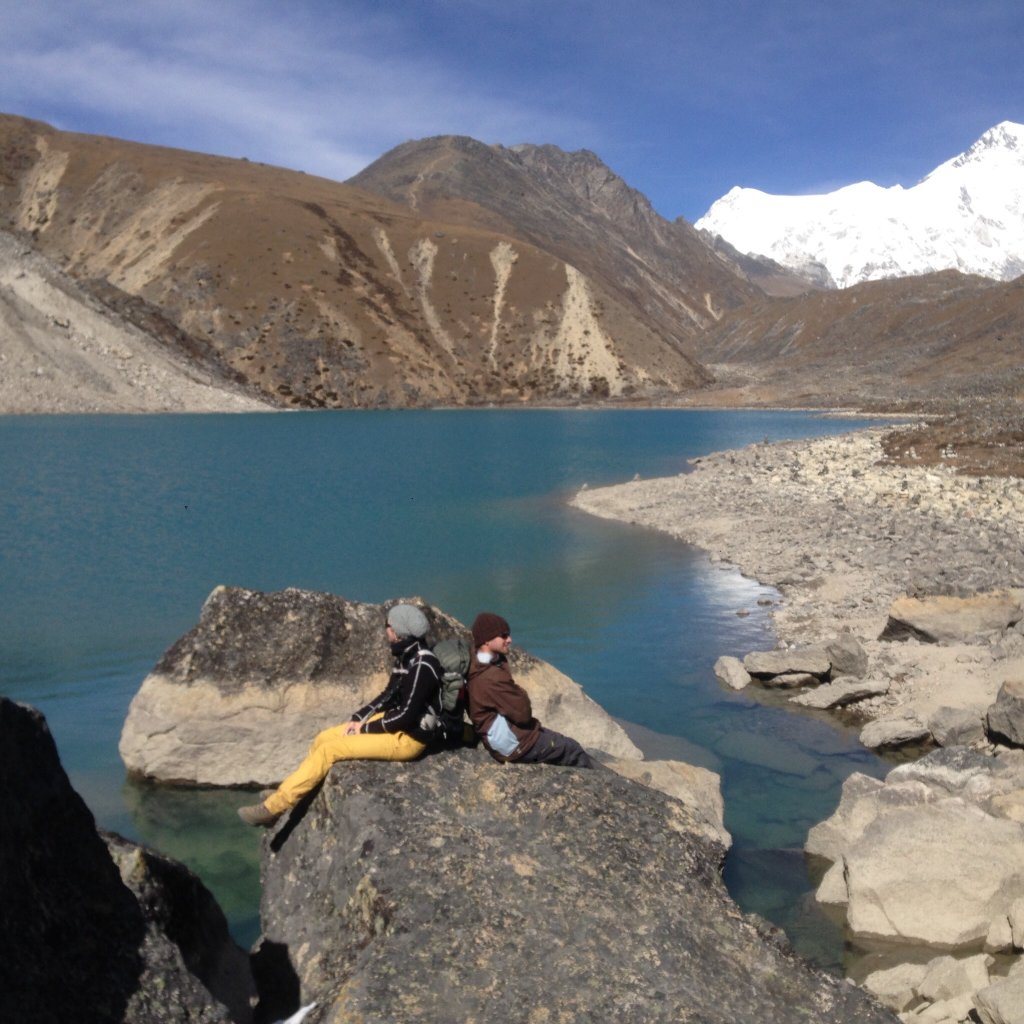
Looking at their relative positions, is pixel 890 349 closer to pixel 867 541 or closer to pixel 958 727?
pixel 867 541

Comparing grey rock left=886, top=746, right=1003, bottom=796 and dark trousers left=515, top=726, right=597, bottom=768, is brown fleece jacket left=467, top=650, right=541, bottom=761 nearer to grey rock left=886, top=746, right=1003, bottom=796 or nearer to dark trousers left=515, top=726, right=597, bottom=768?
dark trousers left=515, top=726, right=597, bottom=768

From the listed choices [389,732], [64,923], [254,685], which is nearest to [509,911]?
[389,732]

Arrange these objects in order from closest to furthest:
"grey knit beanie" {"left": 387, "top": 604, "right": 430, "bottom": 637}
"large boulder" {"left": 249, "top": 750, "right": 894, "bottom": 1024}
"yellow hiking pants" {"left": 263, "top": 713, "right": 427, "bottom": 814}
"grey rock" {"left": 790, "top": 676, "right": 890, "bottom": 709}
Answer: "large boulder" {"left": 249, "top": 750, "right": 894, "bottom": 1024} < "yellow hiking pants" {"left": 263, "top": 713, "right": 427, "bottom": 814} < "grey knit beanie" {"left": 387, "top": 604, "right": 430, "bottom": 637} < "grey rock" {"left": 790, "top": 676, "right": 890, "bottom": 709}

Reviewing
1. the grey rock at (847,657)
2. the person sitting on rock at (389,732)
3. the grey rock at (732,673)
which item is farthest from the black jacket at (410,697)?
the grey rock at (847,657)

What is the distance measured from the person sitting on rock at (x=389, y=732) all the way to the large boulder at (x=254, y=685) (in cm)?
468

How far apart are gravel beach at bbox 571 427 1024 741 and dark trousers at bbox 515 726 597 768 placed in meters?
8.99

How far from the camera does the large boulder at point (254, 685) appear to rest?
40.3 ft

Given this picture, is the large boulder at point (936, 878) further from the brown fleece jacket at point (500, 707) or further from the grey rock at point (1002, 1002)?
the brown fleece jacket at point (500, 707)

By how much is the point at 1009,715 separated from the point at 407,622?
965 centimetres

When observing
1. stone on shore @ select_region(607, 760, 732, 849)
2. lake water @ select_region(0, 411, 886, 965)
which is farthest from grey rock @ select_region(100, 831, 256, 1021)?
stone on shore @ select_region(607, 760, 732, 849)

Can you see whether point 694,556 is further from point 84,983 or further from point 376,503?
point 84,983

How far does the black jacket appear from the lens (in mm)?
7391

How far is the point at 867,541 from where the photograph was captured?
1090 inches

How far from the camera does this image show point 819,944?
379 inches
